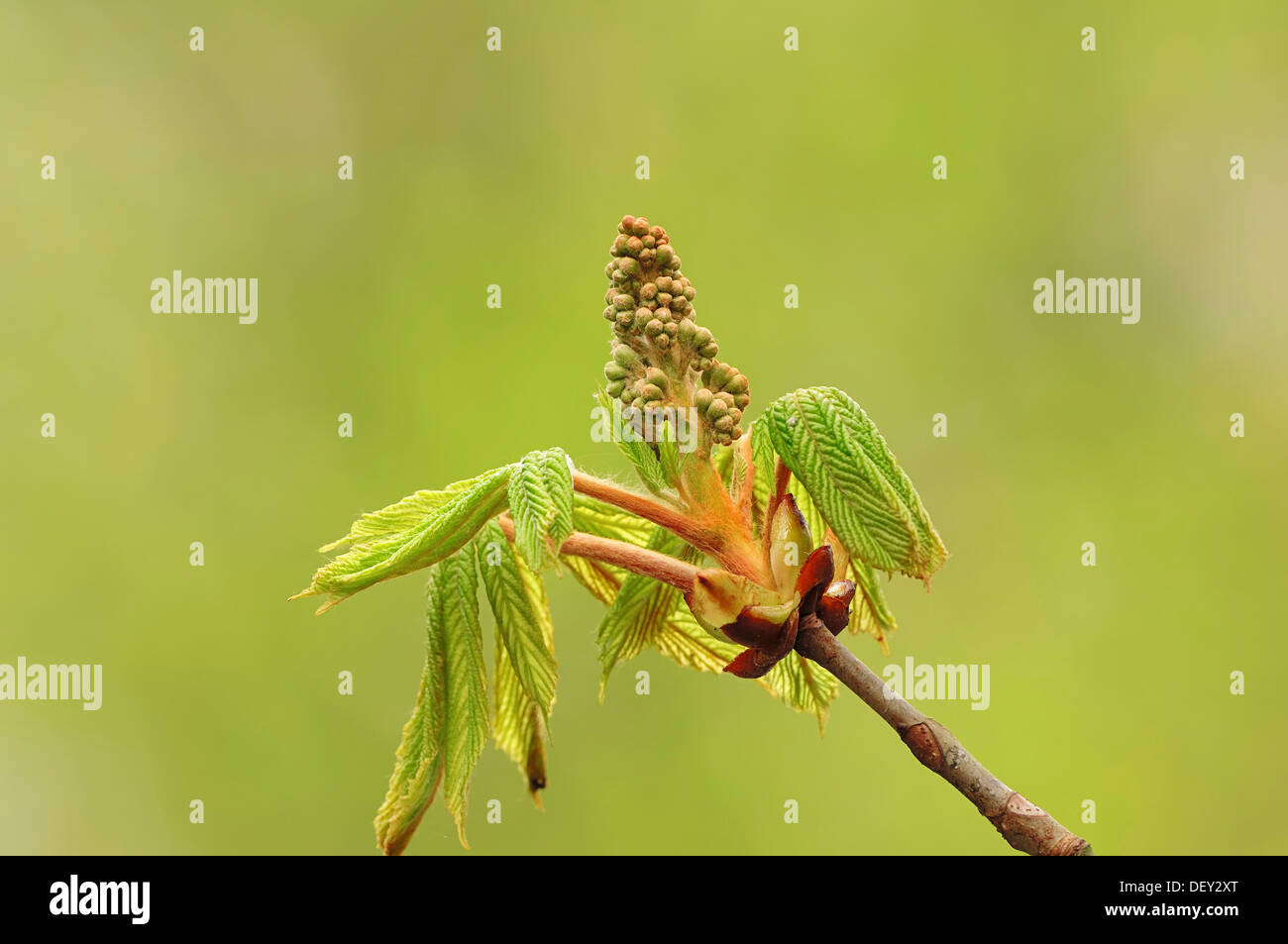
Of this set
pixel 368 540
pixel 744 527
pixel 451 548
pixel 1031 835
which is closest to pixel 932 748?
pixel 1031 835

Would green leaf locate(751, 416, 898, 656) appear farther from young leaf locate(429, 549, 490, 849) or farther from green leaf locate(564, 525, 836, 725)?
young leaf locate(429, 549, 490, 849)

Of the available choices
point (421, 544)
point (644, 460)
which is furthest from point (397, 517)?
point (644, 460)

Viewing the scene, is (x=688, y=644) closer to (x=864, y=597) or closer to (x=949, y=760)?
(x=864, y=597)

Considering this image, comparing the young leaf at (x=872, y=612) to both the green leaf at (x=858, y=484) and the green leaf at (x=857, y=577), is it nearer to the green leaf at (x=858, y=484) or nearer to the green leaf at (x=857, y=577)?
the green leaf at (x=857, y=577)

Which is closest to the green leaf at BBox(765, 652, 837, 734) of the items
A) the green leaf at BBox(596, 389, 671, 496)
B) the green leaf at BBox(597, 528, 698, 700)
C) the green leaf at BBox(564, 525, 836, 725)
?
the green leaf at BBox(564, 525, 836, 725)

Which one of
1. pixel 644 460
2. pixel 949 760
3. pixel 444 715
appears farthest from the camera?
pixel 444 715

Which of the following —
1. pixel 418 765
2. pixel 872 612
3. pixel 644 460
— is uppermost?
pixel 644 460
